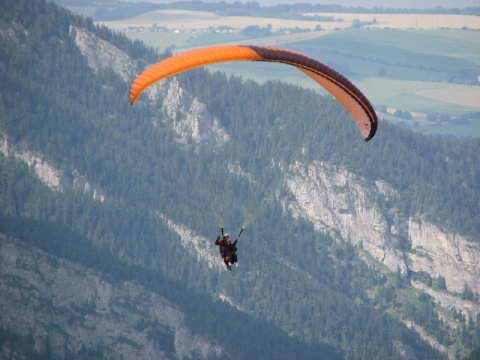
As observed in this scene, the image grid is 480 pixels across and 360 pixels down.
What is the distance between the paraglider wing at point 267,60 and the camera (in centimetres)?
6719

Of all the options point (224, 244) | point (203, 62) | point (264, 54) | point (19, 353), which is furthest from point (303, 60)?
point (19, 353)

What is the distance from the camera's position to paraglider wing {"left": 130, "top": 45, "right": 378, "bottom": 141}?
67188mm

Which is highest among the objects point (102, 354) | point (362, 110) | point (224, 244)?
point (362, 110)

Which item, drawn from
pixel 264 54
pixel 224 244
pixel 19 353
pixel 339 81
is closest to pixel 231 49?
pixel 264 54

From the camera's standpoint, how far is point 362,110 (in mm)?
77875

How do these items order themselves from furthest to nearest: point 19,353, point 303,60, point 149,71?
1. point 19,353
2. point 303,60
3. point 149,71

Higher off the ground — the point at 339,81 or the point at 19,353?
the point at 339,81

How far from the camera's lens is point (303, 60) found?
7219cm

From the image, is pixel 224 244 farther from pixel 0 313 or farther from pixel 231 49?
pixel 0 313

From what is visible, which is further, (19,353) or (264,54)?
(19,353)

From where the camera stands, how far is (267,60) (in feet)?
235

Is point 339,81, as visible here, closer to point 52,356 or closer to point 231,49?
point 231,49

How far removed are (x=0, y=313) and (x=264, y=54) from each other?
134 m

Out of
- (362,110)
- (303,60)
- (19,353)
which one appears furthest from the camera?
(19,353)
